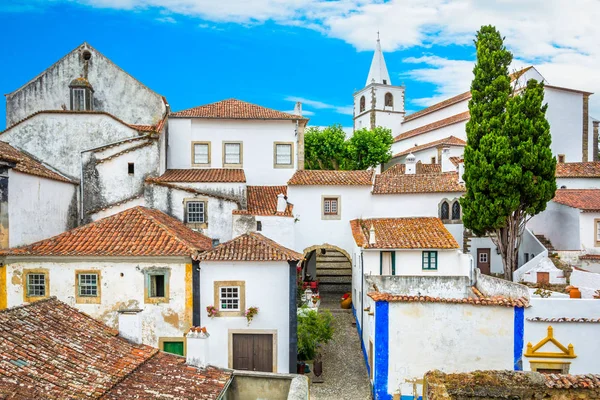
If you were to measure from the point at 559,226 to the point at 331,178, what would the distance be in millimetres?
13932

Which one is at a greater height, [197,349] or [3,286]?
[3,286]

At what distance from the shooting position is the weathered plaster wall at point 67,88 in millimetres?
25609

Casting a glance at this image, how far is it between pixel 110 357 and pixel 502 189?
19520mm

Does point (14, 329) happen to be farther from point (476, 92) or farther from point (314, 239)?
point (476, 92)

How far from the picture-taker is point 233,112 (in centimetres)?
2812

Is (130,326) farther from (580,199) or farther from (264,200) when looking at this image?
(580,199)

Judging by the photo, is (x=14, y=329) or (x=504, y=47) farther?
(x=504, y=47)

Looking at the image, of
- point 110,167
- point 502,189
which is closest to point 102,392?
point 110,167

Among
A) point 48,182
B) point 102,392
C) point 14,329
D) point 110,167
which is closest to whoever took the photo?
point 102,392

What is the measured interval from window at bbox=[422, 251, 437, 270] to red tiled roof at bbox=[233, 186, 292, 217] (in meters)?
6.93

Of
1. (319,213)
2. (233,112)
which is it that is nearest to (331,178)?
(319,213)

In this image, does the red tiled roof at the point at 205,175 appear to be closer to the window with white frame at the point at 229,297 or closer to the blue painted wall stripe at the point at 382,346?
the window with white frame at the point at 229,297

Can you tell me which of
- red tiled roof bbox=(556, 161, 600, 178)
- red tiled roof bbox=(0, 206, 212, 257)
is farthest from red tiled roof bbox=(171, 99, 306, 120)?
red tiled roof bbox=(556, 161, 600, 178)

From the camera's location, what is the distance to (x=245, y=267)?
1617cm
